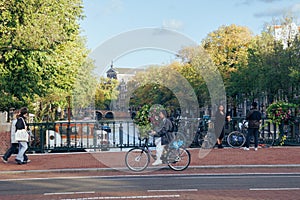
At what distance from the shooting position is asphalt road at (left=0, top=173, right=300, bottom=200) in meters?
9.39

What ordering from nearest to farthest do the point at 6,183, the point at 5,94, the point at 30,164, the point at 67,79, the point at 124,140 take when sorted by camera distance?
the point at 6,183 → the point at 30,164 → the point at 124,140 → the point at 5,94 → the point at 67,79

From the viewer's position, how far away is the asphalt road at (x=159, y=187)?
9391 mm

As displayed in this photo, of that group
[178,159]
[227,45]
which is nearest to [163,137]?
[178,159]

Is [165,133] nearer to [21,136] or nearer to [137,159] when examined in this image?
[137,159]

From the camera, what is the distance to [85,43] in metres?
44.9

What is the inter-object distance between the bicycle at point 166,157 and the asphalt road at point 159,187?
2.68ft

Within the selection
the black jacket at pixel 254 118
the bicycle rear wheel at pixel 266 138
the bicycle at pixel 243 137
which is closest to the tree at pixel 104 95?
the bicycle at pixel 243 137

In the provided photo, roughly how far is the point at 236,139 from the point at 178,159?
255 inches

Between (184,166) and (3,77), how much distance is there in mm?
11063

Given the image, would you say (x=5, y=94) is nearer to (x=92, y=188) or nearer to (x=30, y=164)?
(x=30, y=164)

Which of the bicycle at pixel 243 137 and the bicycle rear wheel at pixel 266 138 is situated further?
the bicycle rear wheel at pixel 266 138

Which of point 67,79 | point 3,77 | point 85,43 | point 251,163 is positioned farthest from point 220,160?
point 85,43

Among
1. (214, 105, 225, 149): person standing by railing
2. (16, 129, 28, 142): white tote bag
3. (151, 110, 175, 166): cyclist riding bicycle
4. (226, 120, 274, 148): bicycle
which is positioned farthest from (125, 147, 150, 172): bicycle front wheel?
(226, 120, 274, 148): bicycle

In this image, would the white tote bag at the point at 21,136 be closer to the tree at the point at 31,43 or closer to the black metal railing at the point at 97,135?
the black metal railing at the point at 97,135
